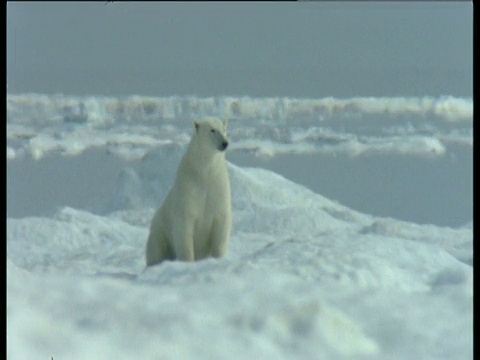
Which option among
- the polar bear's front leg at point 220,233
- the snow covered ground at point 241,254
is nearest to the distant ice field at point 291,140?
the snow covered ground at point 241,254

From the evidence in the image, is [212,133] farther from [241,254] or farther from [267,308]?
[267,308]

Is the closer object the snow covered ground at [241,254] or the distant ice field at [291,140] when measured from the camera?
the snow covered ground at [241,254]

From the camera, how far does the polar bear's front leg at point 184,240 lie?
10.3ft

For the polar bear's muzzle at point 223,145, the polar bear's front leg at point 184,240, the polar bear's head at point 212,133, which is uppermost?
the polar bear's head at point 212,133

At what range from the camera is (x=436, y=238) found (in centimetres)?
366

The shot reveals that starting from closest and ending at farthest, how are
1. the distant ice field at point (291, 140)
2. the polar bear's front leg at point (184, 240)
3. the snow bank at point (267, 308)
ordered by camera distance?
the snow bank at point (267, 308) → the polar bear's front leg at point (184, 240) → the distant ice field at point (291, 140)

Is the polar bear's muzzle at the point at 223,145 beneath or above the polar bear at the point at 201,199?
above

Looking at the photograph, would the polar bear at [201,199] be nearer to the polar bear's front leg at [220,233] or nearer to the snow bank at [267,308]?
the polar bear's front leg at [220,233]

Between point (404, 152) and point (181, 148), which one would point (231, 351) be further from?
point (181, 148)

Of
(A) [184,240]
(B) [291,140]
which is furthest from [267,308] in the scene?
(B) [291,140]

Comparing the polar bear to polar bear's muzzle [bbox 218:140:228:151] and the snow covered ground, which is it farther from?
the snow covered ground

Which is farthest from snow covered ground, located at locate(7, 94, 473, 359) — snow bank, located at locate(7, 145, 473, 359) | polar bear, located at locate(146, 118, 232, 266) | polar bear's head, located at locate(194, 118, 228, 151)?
polar bear's head, located at locate(194, 118, 228, 151)

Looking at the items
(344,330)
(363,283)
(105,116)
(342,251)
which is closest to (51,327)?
(344,330)

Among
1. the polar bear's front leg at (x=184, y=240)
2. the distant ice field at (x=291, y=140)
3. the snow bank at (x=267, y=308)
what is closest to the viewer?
the snow bank at (x=267, y=308)
